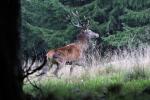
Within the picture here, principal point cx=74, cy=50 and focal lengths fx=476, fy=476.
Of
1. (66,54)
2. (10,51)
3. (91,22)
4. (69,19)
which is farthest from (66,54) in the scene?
(69,19)

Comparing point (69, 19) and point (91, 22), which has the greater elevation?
point (69, 19)

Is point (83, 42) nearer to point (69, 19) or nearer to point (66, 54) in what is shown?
point (66, 54)

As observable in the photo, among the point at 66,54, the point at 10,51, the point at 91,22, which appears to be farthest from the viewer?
the point at 91,22

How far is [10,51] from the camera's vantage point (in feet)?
11.7

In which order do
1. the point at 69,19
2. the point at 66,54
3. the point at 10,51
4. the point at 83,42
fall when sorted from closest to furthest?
the point at 10,51
the point at 66,54
the point at 83,42
the point at 69,19

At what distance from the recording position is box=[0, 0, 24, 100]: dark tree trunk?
11.1 ft

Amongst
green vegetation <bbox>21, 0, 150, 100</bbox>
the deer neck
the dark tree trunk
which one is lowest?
the dark tree trunk

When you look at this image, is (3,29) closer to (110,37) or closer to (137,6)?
(110,37)

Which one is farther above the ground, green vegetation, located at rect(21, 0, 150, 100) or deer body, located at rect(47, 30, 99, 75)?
green vegetation, located at rect(21, 0, 150, 100)

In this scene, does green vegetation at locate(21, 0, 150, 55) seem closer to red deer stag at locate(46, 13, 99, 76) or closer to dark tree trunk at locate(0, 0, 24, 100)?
red deer stag at locate(46, 13, 99, 76)

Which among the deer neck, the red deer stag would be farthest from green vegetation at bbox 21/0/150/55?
the red deer stag

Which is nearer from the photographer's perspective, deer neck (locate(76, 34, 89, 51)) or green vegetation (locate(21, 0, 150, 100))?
deer neck (locate(76, 34, 89, 51))

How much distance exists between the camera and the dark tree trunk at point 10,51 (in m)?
3.40

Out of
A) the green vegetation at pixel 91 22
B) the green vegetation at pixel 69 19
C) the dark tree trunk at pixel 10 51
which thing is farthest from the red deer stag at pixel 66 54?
the green vegetation at pixel 69 19
